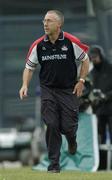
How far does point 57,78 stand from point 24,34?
8.56 metres

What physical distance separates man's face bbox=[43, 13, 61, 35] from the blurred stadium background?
800 cm

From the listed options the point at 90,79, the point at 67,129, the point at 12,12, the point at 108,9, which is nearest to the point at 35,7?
the point at 12,12

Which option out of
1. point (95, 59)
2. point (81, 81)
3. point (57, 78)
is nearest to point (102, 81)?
point (95, 59)

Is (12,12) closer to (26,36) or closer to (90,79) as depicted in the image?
(26,36)

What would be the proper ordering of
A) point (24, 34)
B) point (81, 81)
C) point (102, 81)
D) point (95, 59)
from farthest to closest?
1. point (24, 34)
2. point (102, 81)
3. point (95, 59)
4. point (81, 81)

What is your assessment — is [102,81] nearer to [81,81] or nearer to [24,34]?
[81,81]

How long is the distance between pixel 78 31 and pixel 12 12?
150cm

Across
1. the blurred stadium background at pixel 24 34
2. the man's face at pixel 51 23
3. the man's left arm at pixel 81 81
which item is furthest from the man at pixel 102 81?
the man's face at pixel 51 23

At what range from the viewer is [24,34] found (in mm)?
20562

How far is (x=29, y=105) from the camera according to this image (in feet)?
66.7

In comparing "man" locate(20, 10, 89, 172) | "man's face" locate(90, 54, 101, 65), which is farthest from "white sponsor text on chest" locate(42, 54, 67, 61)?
"man's face" locate(90, 54, 101, 65)

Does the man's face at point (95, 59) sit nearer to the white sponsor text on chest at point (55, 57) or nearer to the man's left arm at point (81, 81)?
the man's left arm at point (81, 81)

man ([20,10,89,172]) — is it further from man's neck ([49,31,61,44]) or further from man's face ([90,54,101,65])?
man's face ([90,54,101,65])

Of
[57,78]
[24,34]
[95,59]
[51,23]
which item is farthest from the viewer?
[24,34]
